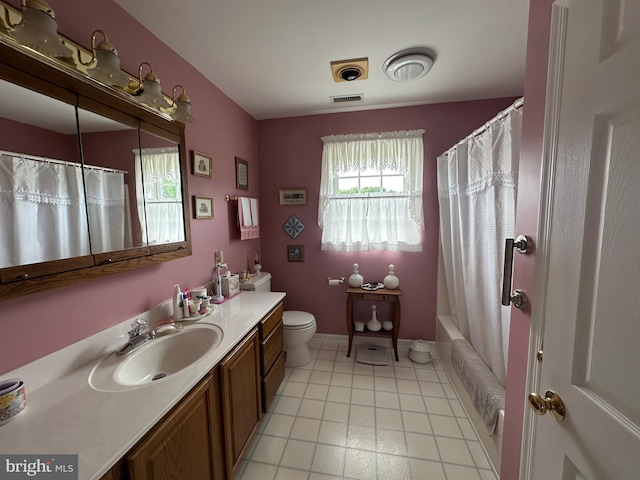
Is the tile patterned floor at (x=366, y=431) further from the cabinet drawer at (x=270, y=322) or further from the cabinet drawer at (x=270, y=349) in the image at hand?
the cabinet drawer at (x=270, y=322)

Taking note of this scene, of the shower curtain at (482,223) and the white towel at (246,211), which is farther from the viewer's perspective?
the white towel at (246,211)

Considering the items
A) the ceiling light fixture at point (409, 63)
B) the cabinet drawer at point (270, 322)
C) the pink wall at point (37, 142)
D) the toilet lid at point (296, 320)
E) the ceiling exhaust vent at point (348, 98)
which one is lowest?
the toilet lid at point (296, 320)

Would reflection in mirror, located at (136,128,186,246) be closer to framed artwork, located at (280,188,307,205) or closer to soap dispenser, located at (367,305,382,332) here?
framed artwork, located at (280,188,307,205)

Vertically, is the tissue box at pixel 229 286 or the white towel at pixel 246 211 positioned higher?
the white towel at pixel 246 211

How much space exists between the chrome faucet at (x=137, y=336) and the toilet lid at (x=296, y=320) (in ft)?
3.78

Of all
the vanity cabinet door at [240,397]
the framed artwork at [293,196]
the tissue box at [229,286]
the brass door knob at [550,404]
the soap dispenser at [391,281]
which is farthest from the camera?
the framed artwork at [293,196]

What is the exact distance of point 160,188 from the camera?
149 cm

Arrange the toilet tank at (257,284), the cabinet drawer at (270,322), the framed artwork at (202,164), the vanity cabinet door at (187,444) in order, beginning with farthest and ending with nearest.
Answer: the toilet tank at (257,284), the framed artwork at (202,164), the cabinet drawer at (270,322), the vanity cabinet door at (187,444)

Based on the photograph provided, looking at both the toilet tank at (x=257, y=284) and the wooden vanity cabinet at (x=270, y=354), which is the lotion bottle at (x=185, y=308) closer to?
the wooden vanity cabinet at (x=270, y=354)

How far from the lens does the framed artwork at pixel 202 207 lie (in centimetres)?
180

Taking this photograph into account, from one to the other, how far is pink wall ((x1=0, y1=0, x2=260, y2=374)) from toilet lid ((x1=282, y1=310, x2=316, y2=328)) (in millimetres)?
690

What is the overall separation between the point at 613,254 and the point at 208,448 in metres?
1.53

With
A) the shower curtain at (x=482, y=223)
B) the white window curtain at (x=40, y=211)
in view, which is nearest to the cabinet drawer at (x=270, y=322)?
the white window curtain at (x=40, y=211)

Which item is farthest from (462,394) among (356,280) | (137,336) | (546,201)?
(137,336)
